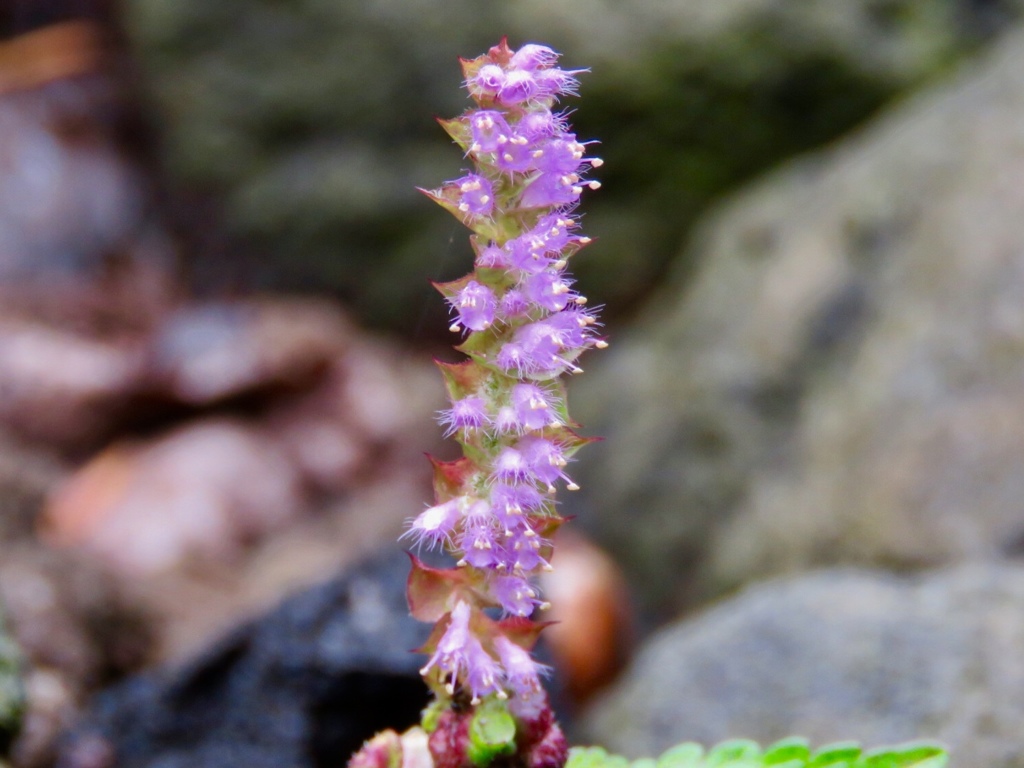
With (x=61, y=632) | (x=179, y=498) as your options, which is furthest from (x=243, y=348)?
(x=61, y=632)

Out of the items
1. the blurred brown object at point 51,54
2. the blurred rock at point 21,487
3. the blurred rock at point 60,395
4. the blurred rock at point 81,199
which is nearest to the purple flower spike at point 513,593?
the blurred rock at point 21,487

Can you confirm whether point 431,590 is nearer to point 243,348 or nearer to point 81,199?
point 243,348

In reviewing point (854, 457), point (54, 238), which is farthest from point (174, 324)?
point (854, 457)

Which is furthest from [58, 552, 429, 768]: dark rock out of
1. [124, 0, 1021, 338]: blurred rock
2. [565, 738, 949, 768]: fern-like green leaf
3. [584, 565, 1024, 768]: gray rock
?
[124, 0, 1021, 338]: blurred rock

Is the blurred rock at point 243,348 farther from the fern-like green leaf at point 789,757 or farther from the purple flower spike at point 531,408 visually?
the purple flower spike at point 531,408

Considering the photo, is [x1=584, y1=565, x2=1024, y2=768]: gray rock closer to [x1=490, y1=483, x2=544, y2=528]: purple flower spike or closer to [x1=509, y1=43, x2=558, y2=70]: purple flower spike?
[x1=490, y1=483, x2=544, y2=528]: purple flower spike
